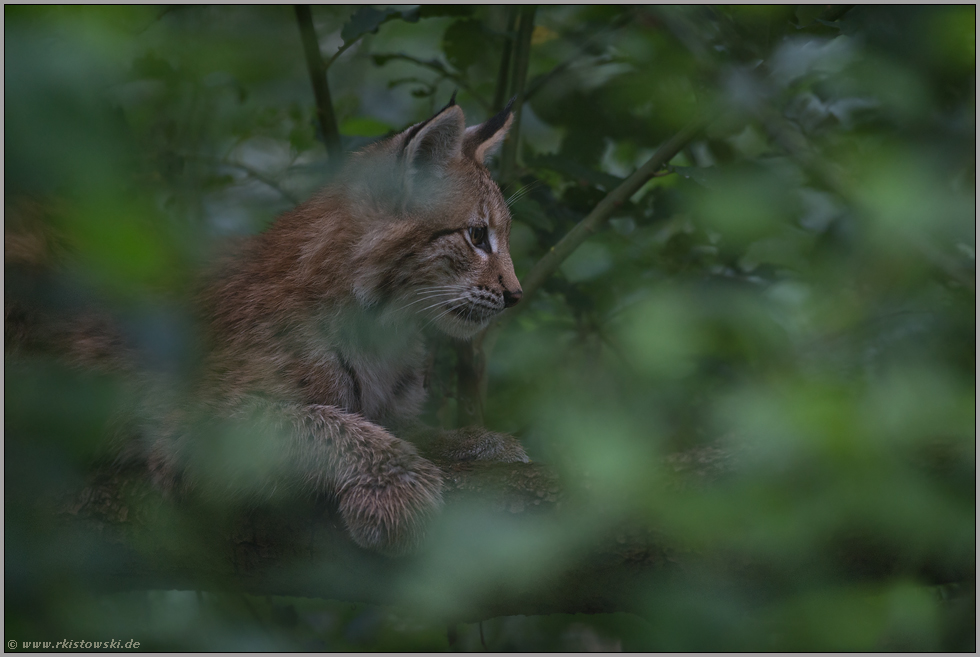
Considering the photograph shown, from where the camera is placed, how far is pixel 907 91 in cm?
196

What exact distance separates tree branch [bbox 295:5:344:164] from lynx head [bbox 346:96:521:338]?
0.27m

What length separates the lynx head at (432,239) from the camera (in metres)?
3.03

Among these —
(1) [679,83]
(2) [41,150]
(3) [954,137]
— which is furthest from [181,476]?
(3) [954,137]

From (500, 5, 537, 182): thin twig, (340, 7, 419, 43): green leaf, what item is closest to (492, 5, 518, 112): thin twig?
(500, 5, 537, 182): thin twig

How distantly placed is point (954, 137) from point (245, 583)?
264cm

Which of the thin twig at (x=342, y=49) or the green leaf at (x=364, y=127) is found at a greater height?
the thin twig at (x=342, y=49)

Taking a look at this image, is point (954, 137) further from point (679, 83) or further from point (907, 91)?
point (679, 83)

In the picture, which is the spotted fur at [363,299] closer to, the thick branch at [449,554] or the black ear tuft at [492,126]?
the black ear tuft at [492,126]

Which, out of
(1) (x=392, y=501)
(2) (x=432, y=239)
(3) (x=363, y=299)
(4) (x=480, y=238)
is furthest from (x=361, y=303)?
(1) (x=392, y=501)

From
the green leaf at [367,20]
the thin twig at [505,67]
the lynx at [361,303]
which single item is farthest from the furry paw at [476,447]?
the green leaf at [367,20]

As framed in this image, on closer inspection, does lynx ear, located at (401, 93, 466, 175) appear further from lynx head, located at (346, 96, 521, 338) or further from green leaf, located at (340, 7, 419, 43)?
green leaf, located at (340, 7, 419, 43)

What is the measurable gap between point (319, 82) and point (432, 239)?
33.5 inches

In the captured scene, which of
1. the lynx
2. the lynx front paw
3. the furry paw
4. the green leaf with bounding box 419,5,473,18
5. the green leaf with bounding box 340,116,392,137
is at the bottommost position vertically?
the furry paw

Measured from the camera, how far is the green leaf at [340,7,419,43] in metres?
2.98
